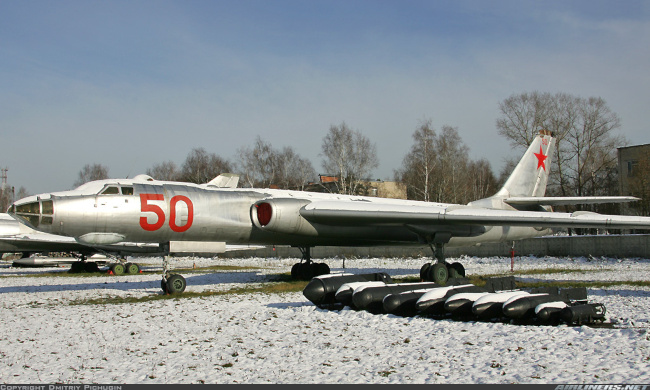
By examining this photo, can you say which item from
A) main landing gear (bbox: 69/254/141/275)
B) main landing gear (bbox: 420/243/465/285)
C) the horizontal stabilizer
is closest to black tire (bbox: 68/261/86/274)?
main landing gear (bbox: 69/254/141/275)

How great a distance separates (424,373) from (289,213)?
951 centimetres

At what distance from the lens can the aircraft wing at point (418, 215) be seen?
13.9 meters

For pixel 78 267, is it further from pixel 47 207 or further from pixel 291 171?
pixel 291 171

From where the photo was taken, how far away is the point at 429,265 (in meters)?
16.2

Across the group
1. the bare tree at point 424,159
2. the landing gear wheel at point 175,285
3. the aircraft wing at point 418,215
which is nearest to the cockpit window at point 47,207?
the landing gear wheel at point 175,285

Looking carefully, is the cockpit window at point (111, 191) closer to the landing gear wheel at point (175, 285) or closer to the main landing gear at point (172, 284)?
the main landing gear at point (172, 284)

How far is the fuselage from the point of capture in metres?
12.1

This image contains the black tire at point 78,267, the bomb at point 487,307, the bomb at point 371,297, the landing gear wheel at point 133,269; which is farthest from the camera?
the black tire at point 78,267

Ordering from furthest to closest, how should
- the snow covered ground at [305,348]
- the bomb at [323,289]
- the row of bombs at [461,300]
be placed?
the bomb at [323,289]
the row of bombs at [461,300]
the snow covered ground at [305,348]

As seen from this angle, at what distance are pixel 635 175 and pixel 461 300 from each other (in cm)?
4439

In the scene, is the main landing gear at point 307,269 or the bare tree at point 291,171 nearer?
the main landing gear at point 307,269

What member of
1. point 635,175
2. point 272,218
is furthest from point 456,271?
point 635,175

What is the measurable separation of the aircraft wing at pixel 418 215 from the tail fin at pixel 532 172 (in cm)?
397

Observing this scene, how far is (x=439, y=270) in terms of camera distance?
15.3 meters
